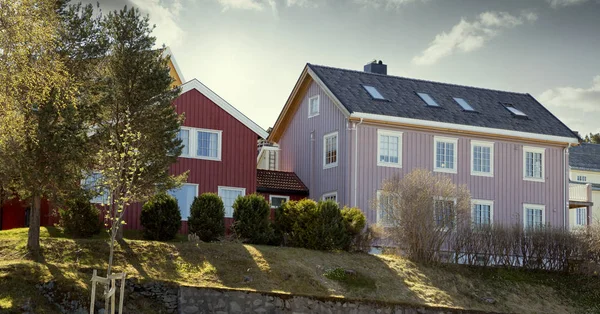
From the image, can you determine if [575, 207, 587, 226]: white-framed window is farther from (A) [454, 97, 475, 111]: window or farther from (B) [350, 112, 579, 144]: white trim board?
(A) [454, 97, 475, 111]: window

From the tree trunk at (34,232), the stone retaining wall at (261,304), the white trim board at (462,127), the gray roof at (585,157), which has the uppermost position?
the gray roof at (585,157)

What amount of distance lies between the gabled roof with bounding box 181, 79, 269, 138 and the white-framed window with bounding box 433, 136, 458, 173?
6828 millimetres

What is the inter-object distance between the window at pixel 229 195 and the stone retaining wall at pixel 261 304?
370 inches

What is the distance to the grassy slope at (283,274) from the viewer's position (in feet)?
72.1

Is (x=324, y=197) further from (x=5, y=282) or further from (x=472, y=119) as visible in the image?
(x=5, y=282)

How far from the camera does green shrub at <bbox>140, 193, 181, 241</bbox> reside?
27438 millimetres

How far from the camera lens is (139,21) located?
Answer: 2622cm

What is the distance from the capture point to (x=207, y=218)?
90.9 feet

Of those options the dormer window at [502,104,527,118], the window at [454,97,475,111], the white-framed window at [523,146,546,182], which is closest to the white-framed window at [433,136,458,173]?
the window at [454,97,475,111]

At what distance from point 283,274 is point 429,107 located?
13448 mm

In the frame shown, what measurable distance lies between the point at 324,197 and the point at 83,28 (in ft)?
44.0

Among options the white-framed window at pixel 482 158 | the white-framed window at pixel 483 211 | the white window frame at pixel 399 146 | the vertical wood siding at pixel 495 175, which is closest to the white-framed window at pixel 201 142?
the vertical wood siding at pixel 495 175

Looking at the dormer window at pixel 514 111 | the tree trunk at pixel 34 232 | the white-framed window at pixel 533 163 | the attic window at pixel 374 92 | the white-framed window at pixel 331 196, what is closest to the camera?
the tree trunk at pixel 34 232

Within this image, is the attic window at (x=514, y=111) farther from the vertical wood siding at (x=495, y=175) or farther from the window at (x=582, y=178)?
the window at (x=582, y=178)
